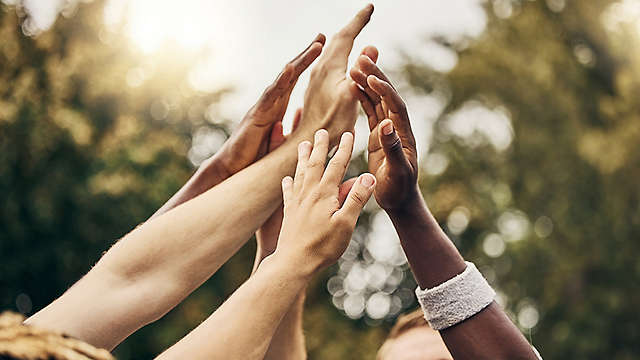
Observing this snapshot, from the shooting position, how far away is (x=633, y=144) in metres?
9.29

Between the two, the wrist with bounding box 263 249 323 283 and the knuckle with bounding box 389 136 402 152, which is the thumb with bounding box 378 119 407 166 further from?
the wrist with bounding box 263 249 323 283

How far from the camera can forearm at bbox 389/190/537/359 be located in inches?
58.2

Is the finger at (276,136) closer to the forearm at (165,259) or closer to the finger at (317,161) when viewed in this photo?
the forearm at (165,259)

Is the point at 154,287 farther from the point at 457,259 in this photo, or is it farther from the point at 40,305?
the point at 40,305

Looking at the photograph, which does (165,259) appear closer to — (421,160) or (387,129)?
(387,129)

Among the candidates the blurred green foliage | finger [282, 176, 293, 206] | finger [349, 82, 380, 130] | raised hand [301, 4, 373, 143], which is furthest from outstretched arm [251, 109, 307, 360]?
the blurred green foliage

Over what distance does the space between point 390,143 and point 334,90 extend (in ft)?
1.73

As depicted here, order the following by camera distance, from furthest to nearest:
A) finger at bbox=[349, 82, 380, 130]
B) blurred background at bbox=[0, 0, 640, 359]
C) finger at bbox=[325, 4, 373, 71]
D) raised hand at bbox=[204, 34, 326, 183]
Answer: blurred background at bbox=[0, 0, 640, 359] < finger at bbox=[325, 4, 373, 71] < raised hand at bbox=[204, 34, 326, 183] < finger at bbox=[349, 82, 380, 130]

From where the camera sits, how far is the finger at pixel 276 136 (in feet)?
6.73

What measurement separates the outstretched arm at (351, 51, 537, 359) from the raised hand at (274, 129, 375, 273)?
0.24 m

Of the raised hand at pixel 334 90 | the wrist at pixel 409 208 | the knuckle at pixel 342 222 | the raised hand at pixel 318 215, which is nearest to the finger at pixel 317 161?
the raised hand at pixel 318 215

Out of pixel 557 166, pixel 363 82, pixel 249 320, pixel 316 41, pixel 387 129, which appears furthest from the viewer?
pixel 557 166

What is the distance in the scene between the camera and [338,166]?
132cm

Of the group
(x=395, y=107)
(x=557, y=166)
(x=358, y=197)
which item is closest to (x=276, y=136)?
(x=395, y=107)
